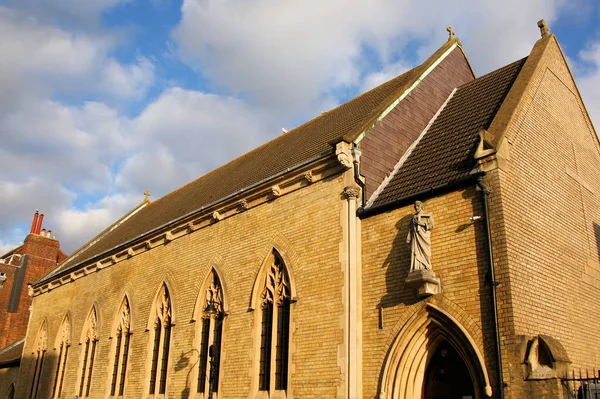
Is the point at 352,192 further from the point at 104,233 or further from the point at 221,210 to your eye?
the point at 104,233

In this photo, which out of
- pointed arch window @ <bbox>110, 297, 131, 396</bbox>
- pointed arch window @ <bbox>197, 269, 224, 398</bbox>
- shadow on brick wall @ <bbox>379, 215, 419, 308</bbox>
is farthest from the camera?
pointed arch window @ <bbox>110, 297, 131, 396</bbox>

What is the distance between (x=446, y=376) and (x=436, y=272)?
2271 mm

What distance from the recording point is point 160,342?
1938cm

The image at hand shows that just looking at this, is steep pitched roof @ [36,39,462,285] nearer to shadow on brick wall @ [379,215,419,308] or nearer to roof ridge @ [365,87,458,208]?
roof ridge @ [365,87,458,208]

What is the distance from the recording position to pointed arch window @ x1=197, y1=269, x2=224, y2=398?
53.9 ft

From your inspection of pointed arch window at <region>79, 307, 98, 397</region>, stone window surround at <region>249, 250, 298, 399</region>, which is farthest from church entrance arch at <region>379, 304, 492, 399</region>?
pointed arch window at <region>79, 307, 98, 397</region>

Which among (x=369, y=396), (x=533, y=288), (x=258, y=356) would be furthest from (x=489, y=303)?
(x=258, y=356)

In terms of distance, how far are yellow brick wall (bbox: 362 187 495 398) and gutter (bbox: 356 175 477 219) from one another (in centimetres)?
12

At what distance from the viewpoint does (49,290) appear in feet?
95.3

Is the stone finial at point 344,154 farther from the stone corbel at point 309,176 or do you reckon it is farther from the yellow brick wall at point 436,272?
the yellow brick wall at point 436,272

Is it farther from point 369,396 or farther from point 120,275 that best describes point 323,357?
point 120,275

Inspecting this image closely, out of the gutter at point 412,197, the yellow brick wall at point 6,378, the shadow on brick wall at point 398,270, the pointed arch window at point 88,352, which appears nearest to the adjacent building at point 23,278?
the yellow brick wall at point 6,378

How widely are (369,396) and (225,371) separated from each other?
5.31 meters

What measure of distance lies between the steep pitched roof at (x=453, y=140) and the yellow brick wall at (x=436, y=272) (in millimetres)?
585
